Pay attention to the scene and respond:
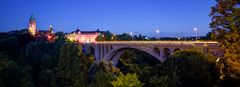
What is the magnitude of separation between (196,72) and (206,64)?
3.74 feet

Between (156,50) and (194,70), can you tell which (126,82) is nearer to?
(194,70)

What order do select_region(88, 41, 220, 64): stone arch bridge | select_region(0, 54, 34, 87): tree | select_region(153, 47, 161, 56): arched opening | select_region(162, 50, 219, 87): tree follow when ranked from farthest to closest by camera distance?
select_region(153, 47, 161, 56): arched opening
select_region(88, 41, 220, 64): stone arch bridge
select_region(162, 50, 219, 87): tree
select_region(0, 54, 34, 87): tree

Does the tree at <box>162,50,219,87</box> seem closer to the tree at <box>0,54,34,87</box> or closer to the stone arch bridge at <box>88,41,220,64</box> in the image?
the stone arch bridge at <box>88,41,220,64</box>

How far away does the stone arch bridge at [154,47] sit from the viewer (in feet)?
138

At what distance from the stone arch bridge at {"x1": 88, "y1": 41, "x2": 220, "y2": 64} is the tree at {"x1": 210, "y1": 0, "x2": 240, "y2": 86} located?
624 inches

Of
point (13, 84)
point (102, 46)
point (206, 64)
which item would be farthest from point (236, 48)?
point (102, 46)

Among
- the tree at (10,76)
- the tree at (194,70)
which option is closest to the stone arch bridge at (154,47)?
the tree at (194,70)

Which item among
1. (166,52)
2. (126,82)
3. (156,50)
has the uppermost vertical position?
(156,50)

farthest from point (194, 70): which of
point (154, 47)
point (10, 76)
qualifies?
point (154, 47)

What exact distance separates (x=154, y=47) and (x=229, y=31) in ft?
101

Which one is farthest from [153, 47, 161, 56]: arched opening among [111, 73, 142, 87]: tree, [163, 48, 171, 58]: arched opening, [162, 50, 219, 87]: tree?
[111, 73, 142, 87]: tree

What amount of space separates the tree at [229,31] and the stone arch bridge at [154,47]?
15.8m

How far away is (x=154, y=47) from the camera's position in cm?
5169

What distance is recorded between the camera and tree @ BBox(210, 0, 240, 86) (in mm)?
20234
